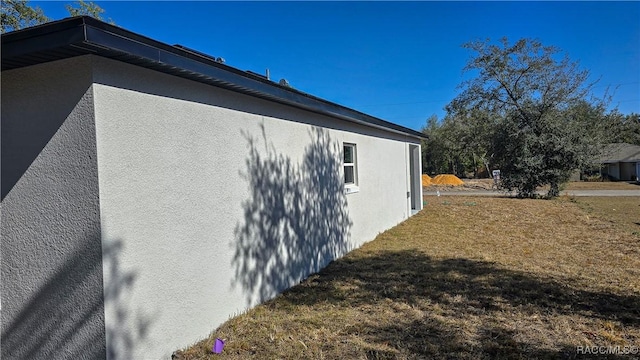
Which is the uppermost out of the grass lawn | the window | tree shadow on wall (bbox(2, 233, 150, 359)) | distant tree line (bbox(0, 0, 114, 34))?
distant tree line (bbox(0, 0, 114, 34))

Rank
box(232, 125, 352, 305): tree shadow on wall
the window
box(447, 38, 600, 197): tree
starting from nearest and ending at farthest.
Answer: box(232, 125, 352, 305): tree shadow on wall → the window → box(447, 38, 600, 197): tree

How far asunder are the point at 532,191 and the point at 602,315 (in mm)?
18431

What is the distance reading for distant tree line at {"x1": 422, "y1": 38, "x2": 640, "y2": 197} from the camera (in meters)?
19.9

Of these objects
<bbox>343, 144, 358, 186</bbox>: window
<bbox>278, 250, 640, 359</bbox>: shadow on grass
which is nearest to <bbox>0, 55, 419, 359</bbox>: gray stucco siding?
<bbox>278, 250, 640, 359</bbox>: shadow on grass

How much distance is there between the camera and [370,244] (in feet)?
29.5

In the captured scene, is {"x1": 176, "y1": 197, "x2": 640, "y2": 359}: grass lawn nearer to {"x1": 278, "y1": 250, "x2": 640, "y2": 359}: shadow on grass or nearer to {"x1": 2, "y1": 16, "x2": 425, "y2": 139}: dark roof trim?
{"x1": 278, "y1": 250, "x2": 640, "y2": 359}: shadow on grass

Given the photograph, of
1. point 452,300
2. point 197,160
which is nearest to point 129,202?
point 197,160

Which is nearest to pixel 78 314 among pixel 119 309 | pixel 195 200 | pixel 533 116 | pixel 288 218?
pixel 119 309

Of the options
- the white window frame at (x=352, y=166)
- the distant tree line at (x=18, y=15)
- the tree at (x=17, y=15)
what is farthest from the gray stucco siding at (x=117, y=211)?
the tree at (x=17, y=15)

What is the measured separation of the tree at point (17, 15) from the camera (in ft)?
45.6

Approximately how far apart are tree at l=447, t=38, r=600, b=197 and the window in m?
14.7

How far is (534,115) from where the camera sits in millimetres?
20359

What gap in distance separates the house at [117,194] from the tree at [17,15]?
14.2 m

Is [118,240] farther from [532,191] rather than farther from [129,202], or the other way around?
[532,191]
